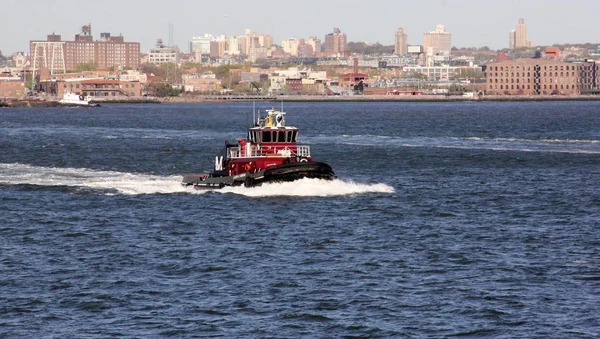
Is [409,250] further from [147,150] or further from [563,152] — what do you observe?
[147,150]

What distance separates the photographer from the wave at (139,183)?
62750mm

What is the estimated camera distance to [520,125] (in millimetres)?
162875

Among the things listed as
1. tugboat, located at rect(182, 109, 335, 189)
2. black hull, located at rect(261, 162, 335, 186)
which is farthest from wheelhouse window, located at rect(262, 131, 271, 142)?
black hull, located at rect(261, 162, 335, 186)

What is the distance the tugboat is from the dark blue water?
2.40 feet

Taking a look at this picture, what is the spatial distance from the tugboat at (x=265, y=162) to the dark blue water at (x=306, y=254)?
28.9 inches

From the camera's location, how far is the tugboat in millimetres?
62562

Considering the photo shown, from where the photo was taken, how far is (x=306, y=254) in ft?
147

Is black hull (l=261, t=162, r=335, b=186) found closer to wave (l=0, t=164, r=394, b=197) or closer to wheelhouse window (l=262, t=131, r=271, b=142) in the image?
wave (l=0, t=164, r=394, b=197)

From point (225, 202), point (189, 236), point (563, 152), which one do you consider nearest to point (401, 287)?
point (189, 236)

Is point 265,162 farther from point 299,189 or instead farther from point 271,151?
point 299,189

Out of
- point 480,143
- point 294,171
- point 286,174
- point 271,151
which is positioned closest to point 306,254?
point 294,171

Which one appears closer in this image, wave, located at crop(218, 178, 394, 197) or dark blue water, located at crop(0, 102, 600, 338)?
dark blue water, located at crop(0, 102, 600, 338)

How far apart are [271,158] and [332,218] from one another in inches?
427

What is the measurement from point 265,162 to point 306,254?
793 inches
